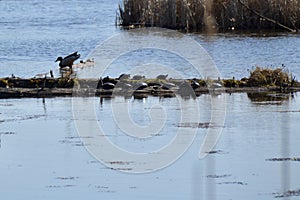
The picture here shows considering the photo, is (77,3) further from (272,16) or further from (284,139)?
(284,139)

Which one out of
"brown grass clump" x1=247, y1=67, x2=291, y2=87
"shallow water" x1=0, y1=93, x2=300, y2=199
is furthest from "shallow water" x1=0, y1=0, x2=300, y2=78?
"shallow water" x1=0, y1=93, x2=300, y2=199

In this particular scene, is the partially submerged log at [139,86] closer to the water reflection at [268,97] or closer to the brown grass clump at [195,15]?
the water reflection at [268,97]

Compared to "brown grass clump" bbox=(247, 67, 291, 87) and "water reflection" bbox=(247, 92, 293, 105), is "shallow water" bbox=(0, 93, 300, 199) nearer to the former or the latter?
"water reflection" bbox=(247, 92, 293, 105)

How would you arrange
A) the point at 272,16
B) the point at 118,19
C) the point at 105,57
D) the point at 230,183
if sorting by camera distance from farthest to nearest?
1. the point at 118,19
2. the point at 272,16
3. the point at 105,57
4. the point at 230,183

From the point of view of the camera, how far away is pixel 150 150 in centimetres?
1447

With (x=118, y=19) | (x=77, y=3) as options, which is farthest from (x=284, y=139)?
(x=77, y=3)

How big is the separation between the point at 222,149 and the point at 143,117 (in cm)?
378

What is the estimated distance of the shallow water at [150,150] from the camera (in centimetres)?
1158

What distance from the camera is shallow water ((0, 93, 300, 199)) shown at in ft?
38.0

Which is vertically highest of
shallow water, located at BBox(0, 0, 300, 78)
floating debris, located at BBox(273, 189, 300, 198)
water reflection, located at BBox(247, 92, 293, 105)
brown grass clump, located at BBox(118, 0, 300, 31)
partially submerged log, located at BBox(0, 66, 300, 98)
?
brown grass clump, located at BBox(118, 0, 300, 31)

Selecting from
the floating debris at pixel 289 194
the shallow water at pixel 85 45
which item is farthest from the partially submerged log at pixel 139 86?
the floating debris at pixel 289 194

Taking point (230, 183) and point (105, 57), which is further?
point (105, 57)

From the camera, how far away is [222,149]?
14.3 meters

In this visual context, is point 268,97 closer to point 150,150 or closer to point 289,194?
point 150,150
